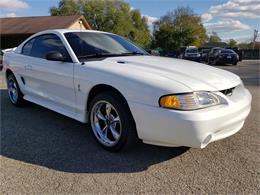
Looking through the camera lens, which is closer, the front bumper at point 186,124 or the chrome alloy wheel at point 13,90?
the front bumper at point 186,124

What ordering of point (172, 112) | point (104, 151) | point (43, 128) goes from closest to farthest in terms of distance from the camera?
point (172, 112), point (104, 151), point (43, 128)

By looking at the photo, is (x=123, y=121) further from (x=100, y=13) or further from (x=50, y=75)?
(x=100, y=13)

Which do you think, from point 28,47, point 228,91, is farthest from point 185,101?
point 28,47

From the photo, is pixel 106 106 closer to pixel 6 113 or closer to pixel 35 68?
pixel 35 68

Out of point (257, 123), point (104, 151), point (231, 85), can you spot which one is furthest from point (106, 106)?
point (257, 123)

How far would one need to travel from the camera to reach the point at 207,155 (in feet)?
11.2

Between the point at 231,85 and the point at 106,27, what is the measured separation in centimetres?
5066

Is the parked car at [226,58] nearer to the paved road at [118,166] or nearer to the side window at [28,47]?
the paved road at [118,166]

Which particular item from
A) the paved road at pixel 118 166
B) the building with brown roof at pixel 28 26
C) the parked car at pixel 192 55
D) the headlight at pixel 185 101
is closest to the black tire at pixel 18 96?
the paved road at pixel 118 166

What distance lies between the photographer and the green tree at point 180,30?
60.7 m

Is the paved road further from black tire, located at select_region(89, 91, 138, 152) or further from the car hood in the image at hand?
the car hood

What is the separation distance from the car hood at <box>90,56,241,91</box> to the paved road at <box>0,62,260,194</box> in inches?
33.0

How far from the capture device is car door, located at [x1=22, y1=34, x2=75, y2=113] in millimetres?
4023

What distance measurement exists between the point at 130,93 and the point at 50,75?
5.52ft
